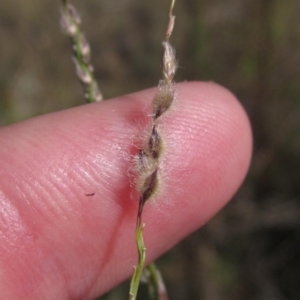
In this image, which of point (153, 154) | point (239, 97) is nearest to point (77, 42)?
point (153, 154)

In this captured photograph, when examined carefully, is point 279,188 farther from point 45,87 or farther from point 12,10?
point 12,10

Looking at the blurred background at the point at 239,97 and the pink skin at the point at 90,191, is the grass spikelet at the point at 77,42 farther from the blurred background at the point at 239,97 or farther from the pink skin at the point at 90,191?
the blurred background at the point at 239,97

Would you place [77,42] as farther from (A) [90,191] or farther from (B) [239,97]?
(B) [239,97]

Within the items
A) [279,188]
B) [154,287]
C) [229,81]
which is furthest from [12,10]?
[154,287]

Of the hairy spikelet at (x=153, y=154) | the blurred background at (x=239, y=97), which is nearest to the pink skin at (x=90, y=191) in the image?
the hairy spikelet at (x=153, y=154)

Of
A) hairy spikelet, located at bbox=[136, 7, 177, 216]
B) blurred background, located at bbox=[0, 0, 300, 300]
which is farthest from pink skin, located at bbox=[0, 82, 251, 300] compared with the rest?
blurred background, located at bbox=[0, 0, 300, 300]
